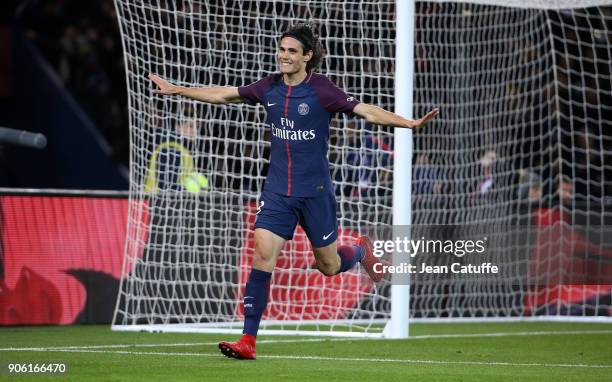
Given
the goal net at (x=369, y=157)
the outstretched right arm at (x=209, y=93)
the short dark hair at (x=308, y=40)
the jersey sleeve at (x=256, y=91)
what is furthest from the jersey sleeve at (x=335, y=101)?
the goal net at (x=369, y=157)

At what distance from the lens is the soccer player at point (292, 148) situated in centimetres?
859

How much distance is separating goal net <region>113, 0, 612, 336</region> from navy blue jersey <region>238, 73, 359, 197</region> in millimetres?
2951

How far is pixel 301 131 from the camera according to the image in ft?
28.4

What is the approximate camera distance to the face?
861 cm

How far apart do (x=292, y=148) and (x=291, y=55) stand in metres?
0.62

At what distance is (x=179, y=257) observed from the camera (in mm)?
12547

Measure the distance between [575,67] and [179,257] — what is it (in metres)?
5.95

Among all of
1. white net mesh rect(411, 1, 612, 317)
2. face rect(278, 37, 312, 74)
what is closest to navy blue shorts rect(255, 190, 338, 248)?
face rect(278, 37, 312, 74)

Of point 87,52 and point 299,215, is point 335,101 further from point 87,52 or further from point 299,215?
point 87,52

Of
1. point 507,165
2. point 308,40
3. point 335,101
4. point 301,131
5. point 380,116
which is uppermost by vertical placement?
point 308,40

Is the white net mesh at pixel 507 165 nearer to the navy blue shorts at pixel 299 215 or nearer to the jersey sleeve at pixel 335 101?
the navy blue shorts at pixel 299 215

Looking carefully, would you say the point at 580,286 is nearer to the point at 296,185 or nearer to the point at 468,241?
the point at 468,241

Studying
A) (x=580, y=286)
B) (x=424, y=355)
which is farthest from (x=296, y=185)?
(x=580, y=286)

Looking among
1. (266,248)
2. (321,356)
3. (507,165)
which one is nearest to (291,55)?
Answer: (266,248)
